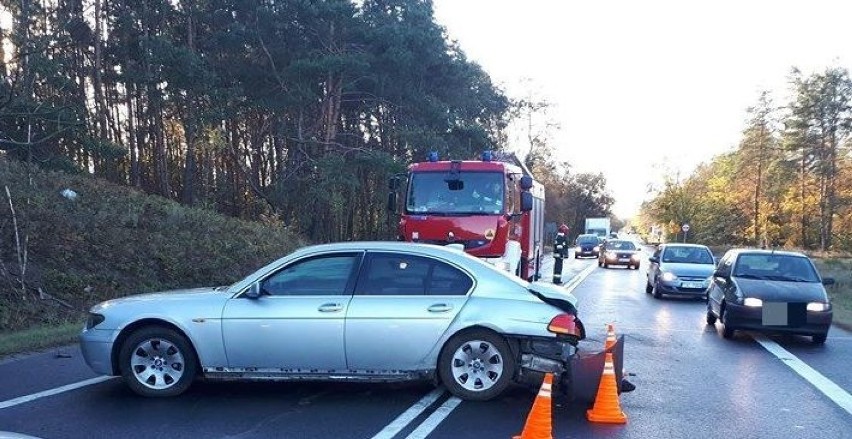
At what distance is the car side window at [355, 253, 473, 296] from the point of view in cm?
734

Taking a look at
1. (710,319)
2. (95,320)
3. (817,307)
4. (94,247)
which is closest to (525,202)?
(710,319)

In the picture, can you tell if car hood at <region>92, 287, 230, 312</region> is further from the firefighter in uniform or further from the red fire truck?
the firefighter in uniform

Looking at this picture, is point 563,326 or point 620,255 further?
point 620,255

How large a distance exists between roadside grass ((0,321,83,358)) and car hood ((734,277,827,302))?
10205 mm

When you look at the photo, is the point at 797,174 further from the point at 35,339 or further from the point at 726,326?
the point at 35,339

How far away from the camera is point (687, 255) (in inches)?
809

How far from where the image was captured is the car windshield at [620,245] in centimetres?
3484

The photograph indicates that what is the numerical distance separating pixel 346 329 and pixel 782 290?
26.8 feet

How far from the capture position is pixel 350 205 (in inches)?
1527

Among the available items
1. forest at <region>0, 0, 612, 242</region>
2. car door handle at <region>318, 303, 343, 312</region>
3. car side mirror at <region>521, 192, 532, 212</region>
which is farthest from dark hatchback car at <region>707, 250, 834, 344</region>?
forest at <region>0, 0, 612, 242</region>

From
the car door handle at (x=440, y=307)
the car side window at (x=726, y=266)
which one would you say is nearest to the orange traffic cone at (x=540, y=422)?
the car door handle at (x=440, y=307)

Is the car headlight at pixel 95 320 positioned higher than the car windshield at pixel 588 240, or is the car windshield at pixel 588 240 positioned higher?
the car windshield at pixel 588 240

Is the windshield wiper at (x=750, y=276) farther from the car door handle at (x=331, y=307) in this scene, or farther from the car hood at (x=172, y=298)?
the car hood at (x=172, y=298)

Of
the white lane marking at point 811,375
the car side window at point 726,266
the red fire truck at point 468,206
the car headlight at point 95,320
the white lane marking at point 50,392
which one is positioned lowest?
the white lane marking at point 811,375
